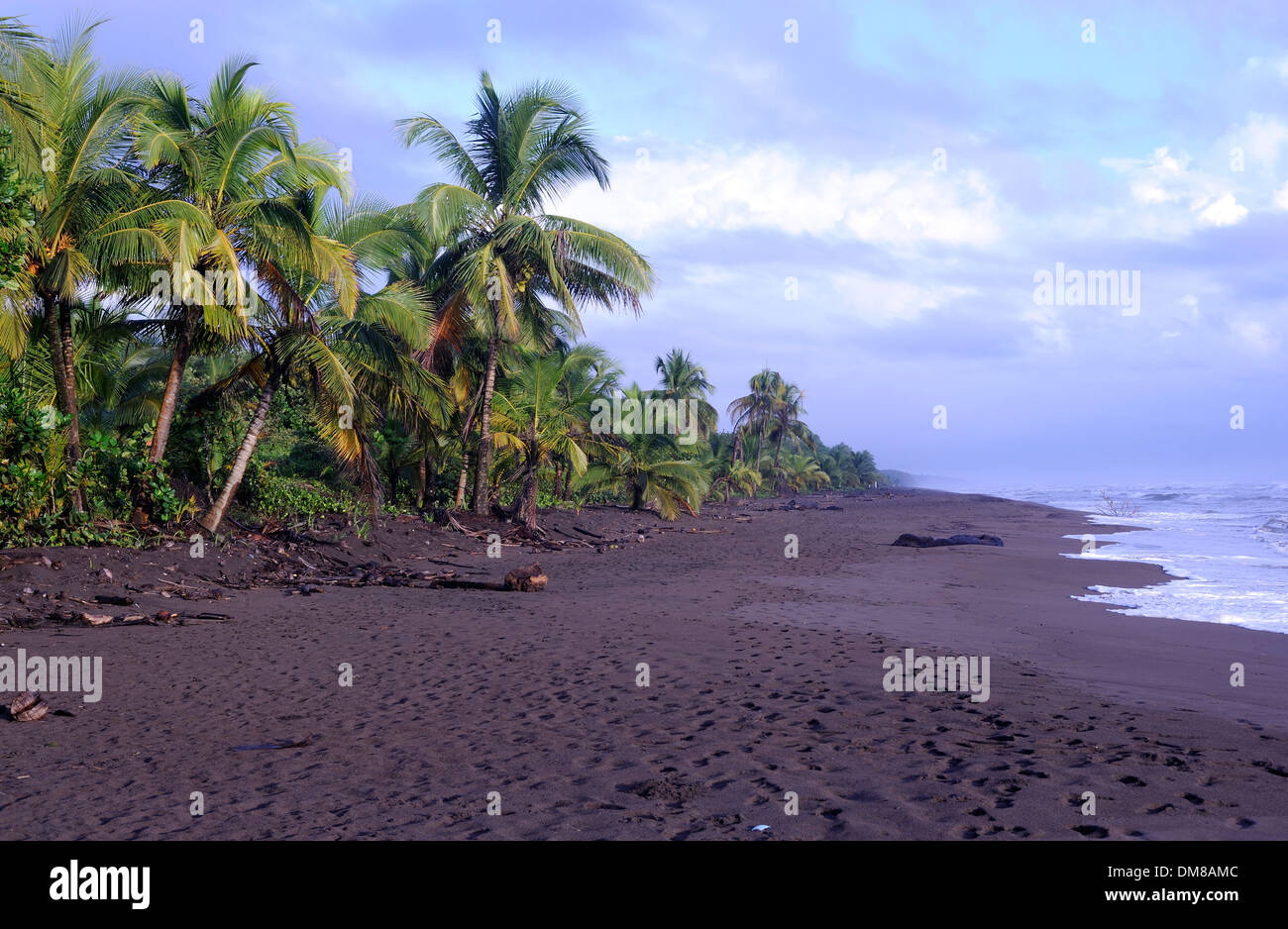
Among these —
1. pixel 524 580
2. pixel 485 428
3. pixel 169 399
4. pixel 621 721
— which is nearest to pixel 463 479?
pixel 485 428

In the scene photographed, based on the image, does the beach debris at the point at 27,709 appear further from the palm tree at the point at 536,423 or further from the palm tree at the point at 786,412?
the palm tree at the point at 786,412

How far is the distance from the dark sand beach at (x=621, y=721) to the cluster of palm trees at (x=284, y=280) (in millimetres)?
→ 3839

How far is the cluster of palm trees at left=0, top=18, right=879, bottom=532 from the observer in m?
10.9

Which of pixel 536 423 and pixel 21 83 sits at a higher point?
pixel 21 83

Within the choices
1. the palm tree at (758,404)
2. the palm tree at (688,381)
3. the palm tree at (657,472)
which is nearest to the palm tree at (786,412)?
the palm tree at (758,404)

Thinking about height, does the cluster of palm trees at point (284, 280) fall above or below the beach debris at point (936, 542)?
above

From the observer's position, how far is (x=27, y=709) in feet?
18.2

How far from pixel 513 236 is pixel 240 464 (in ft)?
27.3

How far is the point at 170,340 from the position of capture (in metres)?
13.9

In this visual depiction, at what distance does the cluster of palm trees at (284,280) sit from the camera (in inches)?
431

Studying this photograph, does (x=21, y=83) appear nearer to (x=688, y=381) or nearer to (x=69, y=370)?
(x=69, y=370)

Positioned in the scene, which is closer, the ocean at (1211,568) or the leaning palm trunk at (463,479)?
the ocean at (1211,568)

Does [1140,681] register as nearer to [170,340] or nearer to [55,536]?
[55,536]
